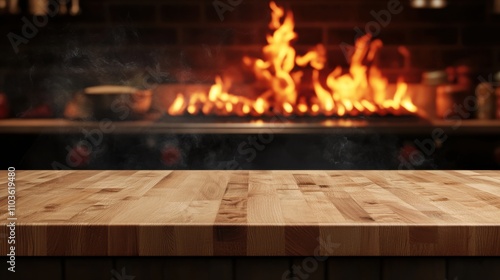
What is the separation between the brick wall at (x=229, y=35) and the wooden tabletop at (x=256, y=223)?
2.00 meters

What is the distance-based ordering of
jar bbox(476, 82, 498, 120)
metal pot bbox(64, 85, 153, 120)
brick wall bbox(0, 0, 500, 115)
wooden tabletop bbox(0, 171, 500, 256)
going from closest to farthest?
wooden tabletop bbox(0, 171, 500, 256), metal pot bbox(64, 85, 153, 120), jar bbox(476, 82, 498, 120), brick wall bbox(0, 0, 500, 115)

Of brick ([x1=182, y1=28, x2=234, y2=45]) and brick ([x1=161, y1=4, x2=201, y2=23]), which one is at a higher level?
brick ([x1=161, y1=4, x2=201, y2=23])

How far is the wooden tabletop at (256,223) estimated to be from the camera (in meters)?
0.72

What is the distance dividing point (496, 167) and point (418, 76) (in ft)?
1.87

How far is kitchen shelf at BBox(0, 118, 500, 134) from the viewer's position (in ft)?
7.68

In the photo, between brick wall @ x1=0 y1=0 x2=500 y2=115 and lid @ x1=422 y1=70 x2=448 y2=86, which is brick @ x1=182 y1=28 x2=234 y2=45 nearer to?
brick wall @ x1=0 y1=0 x2=500 y2=115

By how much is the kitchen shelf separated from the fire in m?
0.36

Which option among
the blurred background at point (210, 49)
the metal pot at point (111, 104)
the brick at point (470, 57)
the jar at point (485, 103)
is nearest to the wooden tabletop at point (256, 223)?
the metal pot at point (111, 104)

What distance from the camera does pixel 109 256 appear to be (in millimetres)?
759

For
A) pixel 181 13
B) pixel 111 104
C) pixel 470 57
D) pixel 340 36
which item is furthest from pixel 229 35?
pixel 470 57

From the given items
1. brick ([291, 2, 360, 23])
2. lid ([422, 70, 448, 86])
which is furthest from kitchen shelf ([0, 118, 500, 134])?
brick ([291, 2, 360, 23])

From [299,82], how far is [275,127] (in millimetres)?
637

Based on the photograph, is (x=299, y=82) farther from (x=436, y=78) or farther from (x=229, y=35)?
(x=436, y=78)

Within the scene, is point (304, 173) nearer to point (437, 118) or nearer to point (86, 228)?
point (86, 228)
